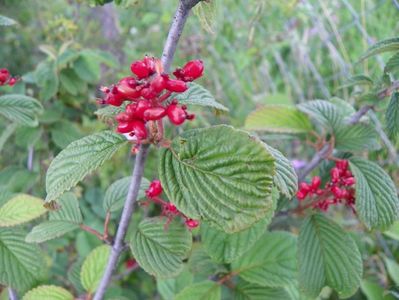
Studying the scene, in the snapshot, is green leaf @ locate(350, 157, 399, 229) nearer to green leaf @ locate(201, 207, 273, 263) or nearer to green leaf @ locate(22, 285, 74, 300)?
green leaf @ locate(201, 207, 273, 263)

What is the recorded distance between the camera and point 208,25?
777mm

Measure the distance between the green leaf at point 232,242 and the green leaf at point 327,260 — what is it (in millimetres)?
126

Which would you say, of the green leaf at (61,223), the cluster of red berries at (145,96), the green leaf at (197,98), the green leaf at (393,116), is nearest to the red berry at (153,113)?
the cluster of red berries at (145,96)

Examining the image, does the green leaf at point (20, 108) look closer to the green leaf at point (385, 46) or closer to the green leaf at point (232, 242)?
the green leaf at point (232, 242)

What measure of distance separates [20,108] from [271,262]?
68 cm

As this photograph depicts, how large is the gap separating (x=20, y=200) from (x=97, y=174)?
95 centimetres

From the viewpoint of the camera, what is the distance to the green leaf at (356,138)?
3.56 ft

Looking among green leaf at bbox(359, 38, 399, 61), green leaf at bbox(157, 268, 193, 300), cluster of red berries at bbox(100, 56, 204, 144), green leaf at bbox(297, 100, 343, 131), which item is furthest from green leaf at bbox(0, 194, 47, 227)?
green leaf at bbox(359, 38, 399, 61)

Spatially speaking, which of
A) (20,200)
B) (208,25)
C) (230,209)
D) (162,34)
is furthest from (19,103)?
(162,34)

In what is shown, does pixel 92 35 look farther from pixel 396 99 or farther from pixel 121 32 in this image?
pixel 396 99

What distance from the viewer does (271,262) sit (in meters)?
1.08

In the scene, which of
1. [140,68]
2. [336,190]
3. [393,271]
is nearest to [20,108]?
[140,68]

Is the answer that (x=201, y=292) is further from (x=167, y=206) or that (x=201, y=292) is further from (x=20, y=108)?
(x=20, y=108)

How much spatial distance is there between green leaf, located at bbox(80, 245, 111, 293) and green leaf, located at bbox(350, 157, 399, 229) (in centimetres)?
56
